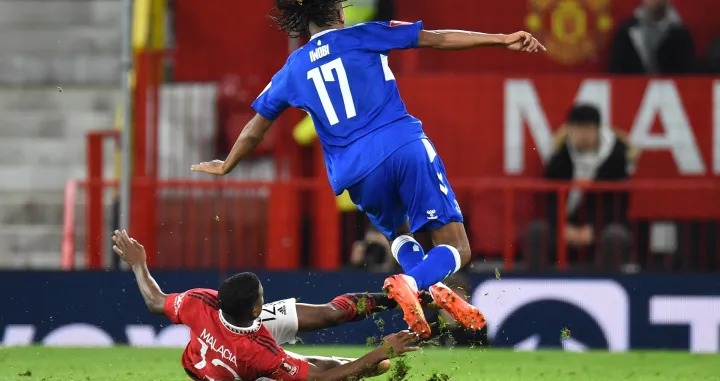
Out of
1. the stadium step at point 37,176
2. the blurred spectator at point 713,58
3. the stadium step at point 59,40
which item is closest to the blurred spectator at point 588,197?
the blurred spectator at point 713,58

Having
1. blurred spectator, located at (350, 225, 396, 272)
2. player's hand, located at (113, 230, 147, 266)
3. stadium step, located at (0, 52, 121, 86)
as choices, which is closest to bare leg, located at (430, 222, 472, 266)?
player's hand, located at (113, 230, 147, 266)

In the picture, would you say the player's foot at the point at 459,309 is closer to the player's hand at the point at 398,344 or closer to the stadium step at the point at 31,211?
the player's hand at the point at 398,344

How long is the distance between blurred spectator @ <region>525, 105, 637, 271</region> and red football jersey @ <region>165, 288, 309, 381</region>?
15.9ft

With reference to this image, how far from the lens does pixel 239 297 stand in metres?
7.78

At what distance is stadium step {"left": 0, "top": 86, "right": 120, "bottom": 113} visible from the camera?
15430mm

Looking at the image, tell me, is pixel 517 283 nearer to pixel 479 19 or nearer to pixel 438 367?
pixel 438 367

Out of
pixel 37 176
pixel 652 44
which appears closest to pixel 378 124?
pixel 652 44

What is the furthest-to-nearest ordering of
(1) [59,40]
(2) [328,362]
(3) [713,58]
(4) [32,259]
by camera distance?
(1) [59,40] → (4) [32,259] → (3) [713,58] → (2) [328,362]

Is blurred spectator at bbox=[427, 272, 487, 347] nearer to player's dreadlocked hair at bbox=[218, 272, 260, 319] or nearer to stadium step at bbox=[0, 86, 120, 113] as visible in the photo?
player's dreadlocked hair at bbox=[218, 272, 260, 319]

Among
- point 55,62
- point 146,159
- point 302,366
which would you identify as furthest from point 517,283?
point 55,62

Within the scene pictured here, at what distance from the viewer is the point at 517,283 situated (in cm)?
1217

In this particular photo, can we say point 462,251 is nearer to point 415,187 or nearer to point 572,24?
point 415,187

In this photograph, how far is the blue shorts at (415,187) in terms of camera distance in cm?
785

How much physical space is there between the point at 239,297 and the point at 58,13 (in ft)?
29.2
